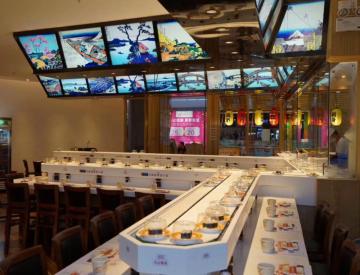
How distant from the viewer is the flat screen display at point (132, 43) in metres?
6.34

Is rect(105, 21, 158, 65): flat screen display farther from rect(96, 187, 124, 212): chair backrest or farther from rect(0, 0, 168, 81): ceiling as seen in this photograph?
rect(96, 187, 124, 212): chair backrest

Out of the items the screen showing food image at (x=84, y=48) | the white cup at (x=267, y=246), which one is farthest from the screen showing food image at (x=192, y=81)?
the white cup at (x=267, y=246)

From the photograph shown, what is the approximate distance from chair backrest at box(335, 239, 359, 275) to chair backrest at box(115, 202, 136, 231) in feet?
6.62

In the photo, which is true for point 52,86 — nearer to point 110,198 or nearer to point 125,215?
point 110,198

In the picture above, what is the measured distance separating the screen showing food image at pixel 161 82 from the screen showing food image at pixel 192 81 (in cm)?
15

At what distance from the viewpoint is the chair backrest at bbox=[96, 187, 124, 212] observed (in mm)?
5531

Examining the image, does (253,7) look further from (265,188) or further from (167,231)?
(265,188)

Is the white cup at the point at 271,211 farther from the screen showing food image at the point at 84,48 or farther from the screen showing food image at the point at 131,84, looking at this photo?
the screen showing food image at the point at 131,84

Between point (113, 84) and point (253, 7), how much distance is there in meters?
5.85

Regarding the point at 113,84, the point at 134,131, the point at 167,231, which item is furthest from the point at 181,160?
the point at 167,231

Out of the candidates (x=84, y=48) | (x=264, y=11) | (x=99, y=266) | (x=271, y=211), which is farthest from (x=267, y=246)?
(x=84, y=48)

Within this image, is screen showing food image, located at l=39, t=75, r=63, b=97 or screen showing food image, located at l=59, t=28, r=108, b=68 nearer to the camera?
screen showing food image, located at l=59, t=28, r=108, b=68

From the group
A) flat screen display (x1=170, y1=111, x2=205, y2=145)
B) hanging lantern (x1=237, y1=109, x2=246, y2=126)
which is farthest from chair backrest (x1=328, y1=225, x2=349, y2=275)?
flat screen display (x1=170, y1=111, x2=205, y2=145)

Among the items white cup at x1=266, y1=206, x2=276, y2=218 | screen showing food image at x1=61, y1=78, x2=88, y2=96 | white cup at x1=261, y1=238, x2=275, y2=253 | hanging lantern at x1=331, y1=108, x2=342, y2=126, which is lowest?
white cup at x1=261, y1=238, x2=275, y2=253
